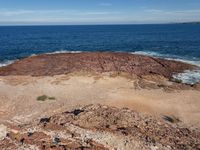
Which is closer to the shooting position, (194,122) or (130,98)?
(194,122)

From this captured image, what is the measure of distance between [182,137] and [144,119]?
132 inches

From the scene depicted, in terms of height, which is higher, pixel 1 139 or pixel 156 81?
pixel 1 139

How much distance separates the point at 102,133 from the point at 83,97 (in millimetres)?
10368

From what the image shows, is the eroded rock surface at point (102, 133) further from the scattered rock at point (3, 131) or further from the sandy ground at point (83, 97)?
the sandy ground at point (83, 97)

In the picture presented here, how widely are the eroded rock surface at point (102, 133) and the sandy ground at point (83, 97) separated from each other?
268cm

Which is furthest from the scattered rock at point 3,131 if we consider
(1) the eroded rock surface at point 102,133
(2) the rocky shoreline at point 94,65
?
(2) the rocky shoreline at point 94,65

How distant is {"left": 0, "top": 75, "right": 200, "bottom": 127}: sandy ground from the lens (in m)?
27.1

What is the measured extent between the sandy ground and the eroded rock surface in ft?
8.78

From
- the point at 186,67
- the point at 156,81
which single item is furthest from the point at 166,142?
the point at 186,67

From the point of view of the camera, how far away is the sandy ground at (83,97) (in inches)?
1067

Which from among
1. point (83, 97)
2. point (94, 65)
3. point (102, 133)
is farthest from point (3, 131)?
point (94, 65)

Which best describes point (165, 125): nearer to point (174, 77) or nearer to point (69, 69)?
point (174, 77)

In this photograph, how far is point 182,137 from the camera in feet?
69.9

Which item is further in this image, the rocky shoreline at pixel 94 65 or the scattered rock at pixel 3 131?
the rocky shoreline at pixel 94 65
